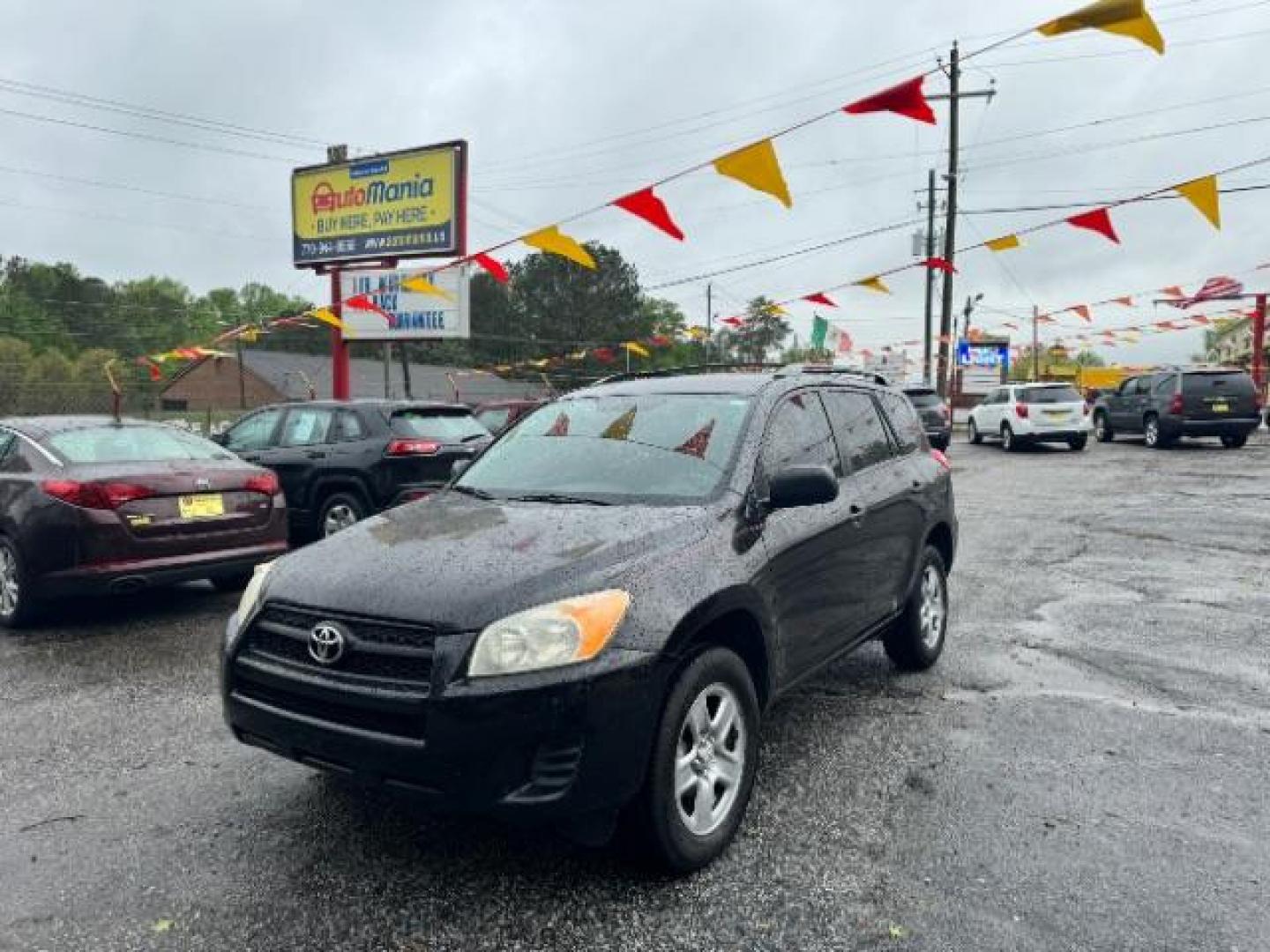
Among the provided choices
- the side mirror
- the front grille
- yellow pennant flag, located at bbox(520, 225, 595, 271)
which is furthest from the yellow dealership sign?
the front grille

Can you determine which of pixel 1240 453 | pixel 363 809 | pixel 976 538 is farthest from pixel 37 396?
pixel 1240 453

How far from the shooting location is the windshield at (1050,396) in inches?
834

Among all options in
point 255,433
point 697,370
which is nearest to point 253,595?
point 697,370

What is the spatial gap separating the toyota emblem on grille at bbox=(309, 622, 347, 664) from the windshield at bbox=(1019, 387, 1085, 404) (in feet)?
69.0

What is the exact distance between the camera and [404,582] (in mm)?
2967

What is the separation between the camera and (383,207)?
66.3 feet

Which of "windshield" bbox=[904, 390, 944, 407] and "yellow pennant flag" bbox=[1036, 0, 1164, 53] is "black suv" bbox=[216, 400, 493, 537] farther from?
"windshield" bbox=[904, 390, 944, 407]

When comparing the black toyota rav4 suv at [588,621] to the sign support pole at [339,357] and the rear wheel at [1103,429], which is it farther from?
the rear wheel at [1103,429]

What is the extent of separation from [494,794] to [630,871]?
0.62 m

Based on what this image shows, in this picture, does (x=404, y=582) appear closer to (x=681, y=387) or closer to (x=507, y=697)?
(x=507, y=697)

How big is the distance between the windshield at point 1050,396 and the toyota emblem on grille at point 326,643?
828 inches

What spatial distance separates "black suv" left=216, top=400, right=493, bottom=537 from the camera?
29.5 feet

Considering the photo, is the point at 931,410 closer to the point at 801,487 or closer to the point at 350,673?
the point at 801,487

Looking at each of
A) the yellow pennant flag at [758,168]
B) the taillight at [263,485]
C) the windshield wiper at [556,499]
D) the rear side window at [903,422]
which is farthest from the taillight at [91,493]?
the yellow pennant flag at [758,168]
